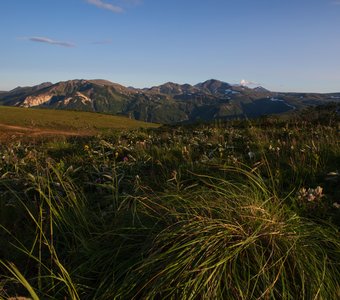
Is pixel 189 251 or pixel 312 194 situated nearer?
pixel 189 251

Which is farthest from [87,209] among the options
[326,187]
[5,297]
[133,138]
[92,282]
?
[133,138]

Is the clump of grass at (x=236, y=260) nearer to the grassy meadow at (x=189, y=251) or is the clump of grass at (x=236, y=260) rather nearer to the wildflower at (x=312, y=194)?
the grassy meadow at (x=189, y=251)

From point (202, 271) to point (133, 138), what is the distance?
989 centimetres

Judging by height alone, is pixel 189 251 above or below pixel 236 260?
above

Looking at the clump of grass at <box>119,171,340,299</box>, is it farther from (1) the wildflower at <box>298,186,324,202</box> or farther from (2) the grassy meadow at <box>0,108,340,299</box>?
(1) the wildflower at <box>298,186,324,202</box>

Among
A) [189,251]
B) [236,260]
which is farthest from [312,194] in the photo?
[189,251]

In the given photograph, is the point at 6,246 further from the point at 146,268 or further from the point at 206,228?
the point at 206,228

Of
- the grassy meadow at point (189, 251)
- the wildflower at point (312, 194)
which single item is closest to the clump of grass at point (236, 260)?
the grassy meadow at point (189, 251)

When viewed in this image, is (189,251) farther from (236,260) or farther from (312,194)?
(312,194)

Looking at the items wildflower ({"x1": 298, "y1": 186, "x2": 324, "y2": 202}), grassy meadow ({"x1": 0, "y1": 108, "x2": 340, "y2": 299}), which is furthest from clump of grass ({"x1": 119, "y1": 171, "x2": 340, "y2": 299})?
wildflower ({"x1": 298, "y1": 186, "x2": 324, "y2": 202})

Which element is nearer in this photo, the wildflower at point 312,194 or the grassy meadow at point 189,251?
the grassy meadow at point 189,251

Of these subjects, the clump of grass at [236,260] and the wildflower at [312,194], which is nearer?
the clump of grass at [236,260]

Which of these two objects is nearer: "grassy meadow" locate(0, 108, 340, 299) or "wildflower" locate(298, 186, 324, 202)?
"grassy meadow" locate(0, 108, 340, 299)

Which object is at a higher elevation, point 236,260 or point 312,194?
point 312,194
